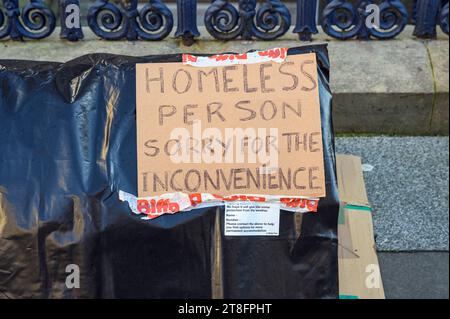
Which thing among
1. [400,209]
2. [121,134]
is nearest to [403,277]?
[400,209]

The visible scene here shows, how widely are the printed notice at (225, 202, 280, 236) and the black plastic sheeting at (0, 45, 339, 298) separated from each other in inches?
1.3

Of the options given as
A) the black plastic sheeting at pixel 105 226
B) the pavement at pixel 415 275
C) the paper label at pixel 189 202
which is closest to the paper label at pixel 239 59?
the black plastic sheeting at pixel 105 226

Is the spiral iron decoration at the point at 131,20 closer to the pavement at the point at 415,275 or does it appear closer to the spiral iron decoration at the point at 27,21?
the spiral iron decoration at the point at 27,21

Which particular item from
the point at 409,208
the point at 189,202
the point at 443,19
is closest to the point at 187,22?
the point at 443,19

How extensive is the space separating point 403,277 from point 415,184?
0.81 m

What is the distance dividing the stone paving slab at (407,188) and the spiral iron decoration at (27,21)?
87.4 inches

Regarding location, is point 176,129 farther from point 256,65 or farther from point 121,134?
point 256,65

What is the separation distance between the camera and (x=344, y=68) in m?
4.80

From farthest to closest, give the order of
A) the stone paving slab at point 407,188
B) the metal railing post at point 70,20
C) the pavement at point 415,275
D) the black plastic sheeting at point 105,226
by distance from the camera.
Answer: the metal railing post at point 70,20, the stone paving slab at point 407,188, the pavement at point 415,275, the black plastic sheeting at point 105,226

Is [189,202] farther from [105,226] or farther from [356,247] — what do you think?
[356,247]

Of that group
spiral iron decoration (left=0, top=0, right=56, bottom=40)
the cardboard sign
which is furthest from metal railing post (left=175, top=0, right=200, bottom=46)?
the cardboard sign

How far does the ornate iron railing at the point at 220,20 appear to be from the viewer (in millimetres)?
4820

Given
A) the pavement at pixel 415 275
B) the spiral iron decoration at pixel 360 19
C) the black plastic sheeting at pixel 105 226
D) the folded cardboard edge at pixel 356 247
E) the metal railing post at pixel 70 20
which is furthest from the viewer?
the spiral iron decoration at pixel 360 19

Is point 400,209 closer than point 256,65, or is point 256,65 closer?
point 256,65
